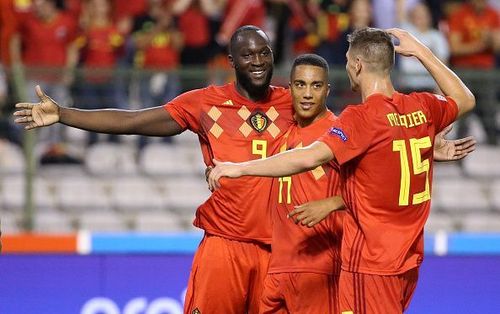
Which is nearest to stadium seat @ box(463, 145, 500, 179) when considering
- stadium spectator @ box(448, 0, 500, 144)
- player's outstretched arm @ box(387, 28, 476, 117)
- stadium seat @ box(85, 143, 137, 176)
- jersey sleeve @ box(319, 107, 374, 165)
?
stadium spectator @ box(448, 0, 500, 144)

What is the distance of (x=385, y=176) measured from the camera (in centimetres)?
657

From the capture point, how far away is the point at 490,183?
11812 mm

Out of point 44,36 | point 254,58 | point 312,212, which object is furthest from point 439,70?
point 44,36

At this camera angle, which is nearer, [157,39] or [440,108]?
[440,108]

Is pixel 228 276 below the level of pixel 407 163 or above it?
below

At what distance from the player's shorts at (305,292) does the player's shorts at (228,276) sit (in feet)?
1.15

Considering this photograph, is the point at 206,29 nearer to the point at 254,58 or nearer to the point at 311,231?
the point at 254,58

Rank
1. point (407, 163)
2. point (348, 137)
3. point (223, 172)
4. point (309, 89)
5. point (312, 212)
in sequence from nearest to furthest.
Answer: point (223, 172), point (348, 137), point (407, 163), point (312, 212), point (309, 89)

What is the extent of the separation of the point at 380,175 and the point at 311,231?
0.95 m

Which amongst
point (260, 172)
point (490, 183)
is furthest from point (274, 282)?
point (490, 183)

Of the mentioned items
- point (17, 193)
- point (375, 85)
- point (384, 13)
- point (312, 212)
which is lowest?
point (312, 212)

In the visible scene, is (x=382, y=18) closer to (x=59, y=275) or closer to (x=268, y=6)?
(x=268, y=6)

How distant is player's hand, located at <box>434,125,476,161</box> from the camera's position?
23.9 feet

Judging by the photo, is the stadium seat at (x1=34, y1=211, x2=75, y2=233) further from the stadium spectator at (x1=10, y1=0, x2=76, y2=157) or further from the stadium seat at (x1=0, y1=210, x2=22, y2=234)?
the stadium spectator at (x1=10, y1=0, x2=76, y2=157)
